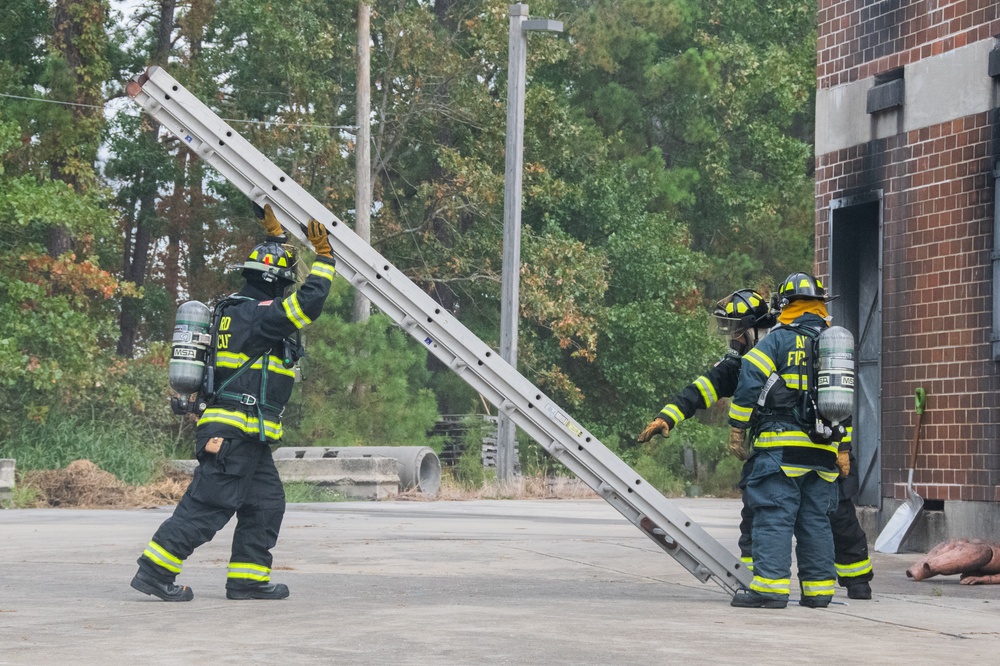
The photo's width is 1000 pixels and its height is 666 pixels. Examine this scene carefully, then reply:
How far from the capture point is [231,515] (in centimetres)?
852

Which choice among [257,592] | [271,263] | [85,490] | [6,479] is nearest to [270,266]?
[271,263]

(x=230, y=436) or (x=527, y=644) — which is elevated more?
(x=230, y=436)

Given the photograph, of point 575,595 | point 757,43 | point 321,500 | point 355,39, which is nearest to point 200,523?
point 575,595

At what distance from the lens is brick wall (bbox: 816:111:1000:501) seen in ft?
40.3

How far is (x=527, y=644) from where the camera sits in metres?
6.82

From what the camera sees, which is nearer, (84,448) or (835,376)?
(835,376)

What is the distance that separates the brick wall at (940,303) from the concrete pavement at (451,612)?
94 cm

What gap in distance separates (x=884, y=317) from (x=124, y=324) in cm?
2320

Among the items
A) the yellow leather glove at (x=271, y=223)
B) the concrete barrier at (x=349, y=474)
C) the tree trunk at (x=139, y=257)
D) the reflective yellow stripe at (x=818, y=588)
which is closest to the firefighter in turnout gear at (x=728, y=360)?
the reflective yellow stripe at (x=818, y=588)

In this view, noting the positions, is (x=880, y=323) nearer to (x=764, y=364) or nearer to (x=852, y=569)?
(x=852, y=569)

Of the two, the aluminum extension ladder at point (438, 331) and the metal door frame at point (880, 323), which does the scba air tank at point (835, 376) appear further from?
the metal door frame at point (880, 323)

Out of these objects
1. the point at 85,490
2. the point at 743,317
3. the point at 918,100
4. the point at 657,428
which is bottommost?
the point at 85,490

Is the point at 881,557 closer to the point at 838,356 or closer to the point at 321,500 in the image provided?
the point at 838,356

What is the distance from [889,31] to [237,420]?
7521 millimetres
